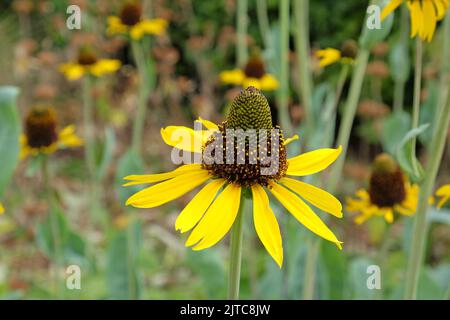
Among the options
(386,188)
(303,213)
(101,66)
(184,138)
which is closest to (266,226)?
(303,213)

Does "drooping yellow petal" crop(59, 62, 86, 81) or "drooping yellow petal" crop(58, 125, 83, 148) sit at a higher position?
"drooping yellow petal" crop(59, 62, 86, 81)

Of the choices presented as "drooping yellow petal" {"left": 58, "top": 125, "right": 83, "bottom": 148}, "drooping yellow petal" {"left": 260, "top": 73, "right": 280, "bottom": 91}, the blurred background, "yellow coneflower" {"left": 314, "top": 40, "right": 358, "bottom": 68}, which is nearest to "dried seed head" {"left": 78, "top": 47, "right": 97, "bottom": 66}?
the blurred background

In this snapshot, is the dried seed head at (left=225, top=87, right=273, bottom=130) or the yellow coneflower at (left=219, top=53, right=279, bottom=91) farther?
the yellow coneflower at (left=219, top=53, right=279, bottom=91)

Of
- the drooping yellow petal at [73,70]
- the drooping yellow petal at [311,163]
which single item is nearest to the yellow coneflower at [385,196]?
the drooping yellow petal at [311,163]

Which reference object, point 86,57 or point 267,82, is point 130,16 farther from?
point 267,82

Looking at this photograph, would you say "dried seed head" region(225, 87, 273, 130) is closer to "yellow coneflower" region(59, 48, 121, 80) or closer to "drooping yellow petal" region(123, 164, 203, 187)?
"drooping yellow petal" region(123, 164, 203, 187)
